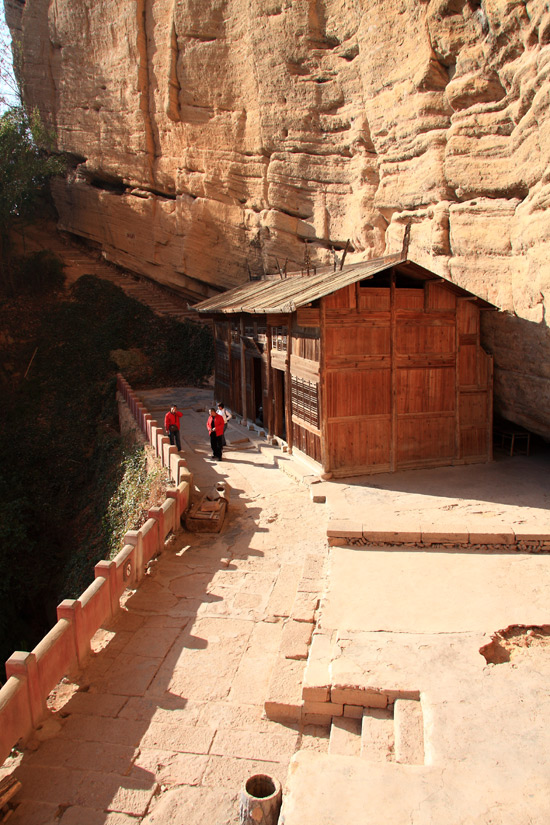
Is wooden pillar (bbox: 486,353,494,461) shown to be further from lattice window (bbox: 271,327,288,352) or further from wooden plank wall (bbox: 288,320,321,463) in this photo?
lattice window (bbox: 271,327,288,352)

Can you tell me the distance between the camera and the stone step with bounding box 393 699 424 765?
4.09 metres

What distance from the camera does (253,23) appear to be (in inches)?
729

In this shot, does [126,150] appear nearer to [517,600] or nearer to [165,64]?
[165,64]

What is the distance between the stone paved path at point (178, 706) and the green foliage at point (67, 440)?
4.65 m

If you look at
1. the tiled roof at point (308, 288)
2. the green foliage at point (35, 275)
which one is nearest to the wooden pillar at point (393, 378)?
the tiled roof at point (308, 288)

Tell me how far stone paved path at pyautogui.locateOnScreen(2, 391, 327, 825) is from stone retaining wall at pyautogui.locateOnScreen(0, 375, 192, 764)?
0.21 metres

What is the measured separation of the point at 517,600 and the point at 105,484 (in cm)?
1186

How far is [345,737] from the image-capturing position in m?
4.64

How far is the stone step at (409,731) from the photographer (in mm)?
4094

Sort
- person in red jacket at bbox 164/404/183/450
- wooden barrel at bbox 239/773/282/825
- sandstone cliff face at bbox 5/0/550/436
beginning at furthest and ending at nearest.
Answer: person in red jacket at bbox 164/404/183/450, sandstone cliff face at bbox 5/0/550/436, wooden barrel at bbox 239/773/282/825

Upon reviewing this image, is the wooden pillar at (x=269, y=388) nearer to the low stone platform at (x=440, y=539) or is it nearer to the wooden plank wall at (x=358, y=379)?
the wooden plank wall at (x=358, y=379)

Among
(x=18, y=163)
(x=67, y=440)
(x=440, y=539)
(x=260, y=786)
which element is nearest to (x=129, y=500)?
(x=440, y=539)

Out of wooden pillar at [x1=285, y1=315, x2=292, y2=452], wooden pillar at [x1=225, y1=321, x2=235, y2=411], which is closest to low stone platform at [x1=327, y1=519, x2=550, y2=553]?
wooden pillar at [x1=285, y1=315, x2=292, y2=452]

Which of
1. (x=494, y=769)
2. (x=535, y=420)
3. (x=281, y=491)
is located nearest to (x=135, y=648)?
(x=494, y=769)
